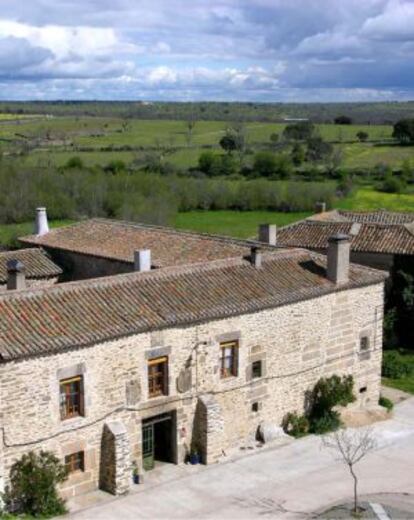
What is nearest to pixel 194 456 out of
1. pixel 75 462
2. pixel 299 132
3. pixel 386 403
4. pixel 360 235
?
pixel 75 462

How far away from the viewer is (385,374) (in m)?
31.8

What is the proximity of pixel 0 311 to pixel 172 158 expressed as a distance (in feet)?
299

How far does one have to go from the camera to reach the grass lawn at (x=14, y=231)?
184 feet

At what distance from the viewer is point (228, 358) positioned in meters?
23.0

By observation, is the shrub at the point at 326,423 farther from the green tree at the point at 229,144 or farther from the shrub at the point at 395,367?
the green tree at the point at 229,144

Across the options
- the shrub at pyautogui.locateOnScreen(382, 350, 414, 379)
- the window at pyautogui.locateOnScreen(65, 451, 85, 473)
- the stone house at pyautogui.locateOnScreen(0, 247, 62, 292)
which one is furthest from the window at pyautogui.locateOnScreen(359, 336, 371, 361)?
the stone house at pyautogui.locateOnScreen(0, 247, 62, 292)

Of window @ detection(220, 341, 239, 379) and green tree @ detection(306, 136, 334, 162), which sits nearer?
window @ detection(220, 341, 239, 379)

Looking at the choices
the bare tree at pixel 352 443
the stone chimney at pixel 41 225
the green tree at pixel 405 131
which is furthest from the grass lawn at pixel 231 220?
the green tree at pixel 405 131

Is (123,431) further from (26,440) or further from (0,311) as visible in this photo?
(0,311)

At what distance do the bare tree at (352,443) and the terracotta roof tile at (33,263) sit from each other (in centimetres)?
1317

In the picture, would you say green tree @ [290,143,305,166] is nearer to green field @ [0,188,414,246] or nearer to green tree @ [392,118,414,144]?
green tree @ [392,118,414,144]

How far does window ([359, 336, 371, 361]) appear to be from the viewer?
88.0 ft

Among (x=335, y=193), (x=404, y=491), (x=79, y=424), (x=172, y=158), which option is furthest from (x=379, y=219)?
(x=172, y=158)

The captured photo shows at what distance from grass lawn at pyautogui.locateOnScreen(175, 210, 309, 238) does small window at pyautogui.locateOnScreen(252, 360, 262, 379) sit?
4417 centimetres
